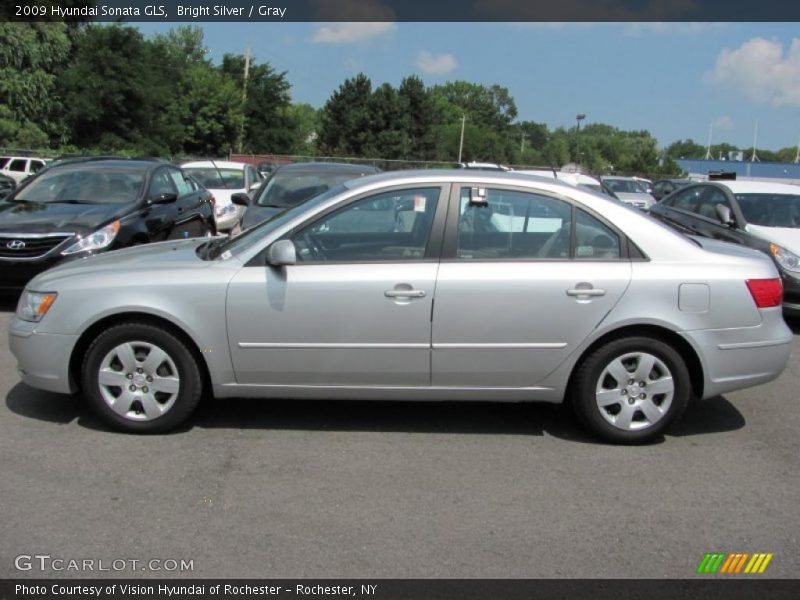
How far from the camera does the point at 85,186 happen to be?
Answer: 845cm

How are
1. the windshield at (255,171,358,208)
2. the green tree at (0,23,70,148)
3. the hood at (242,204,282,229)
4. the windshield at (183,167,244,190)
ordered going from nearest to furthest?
the hood at (242,204,282,229), the windshield at (255,171,358,208), the windshield at (183,167,244,190), the green tree at (0,23,70,148)

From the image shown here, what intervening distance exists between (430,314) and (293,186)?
578 centimetres

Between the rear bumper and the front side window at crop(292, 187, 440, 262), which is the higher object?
the front side window at crop(292, 187, 440, 262)

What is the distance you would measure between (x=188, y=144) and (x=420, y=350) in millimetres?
50729

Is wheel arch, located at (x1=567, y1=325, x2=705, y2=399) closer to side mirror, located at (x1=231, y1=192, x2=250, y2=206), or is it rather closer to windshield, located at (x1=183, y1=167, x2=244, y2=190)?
side mirror, located at (x1=231, y1=192, x2=250, y2=206)

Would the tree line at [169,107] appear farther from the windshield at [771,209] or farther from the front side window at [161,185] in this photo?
the windshield at [771,209]

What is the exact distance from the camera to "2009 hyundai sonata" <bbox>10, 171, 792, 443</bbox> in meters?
4.29

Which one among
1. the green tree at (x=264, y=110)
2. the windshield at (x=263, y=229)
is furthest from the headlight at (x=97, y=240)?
the green tree at (x=264, y=110)

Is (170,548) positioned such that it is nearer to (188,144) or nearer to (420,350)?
(420,350)

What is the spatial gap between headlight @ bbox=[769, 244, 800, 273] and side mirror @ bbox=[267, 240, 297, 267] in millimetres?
5686

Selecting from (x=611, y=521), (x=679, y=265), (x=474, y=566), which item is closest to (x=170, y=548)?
(x=474, y=566)

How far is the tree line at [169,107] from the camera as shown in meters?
39.1

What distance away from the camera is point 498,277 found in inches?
169

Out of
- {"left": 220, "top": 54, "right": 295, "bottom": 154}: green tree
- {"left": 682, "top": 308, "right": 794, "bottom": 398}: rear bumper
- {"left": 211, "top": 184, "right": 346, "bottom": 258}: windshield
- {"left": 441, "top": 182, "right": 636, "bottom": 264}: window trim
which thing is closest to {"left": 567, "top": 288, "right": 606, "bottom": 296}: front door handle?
{"left": 441, "top": 182, "right": 636, "bottom": 264}: window trim
